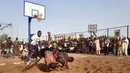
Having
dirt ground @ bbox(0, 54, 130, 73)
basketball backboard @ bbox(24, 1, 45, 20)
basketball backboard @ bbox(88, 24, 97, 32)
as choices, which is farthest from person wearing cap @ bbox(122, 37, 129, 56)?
basketball backboard @ bbox(88, 24, 97, 32)

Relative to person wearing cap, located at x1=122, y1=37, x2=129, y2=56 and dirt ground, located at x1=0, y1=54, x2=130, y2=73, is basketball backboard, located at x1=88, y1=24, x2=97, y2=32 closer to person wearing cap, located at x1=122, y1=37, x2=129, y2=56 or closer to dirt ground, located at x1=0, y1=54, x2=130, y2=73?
person wearing cap, located at x1=122, y1=37, x2=129, y2=56

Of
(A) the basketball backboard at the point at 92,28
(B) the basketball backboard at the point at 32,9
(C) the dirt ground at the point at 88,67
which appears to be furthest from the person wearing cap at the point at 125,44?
(A) the basketball backboard at the point at 92,28

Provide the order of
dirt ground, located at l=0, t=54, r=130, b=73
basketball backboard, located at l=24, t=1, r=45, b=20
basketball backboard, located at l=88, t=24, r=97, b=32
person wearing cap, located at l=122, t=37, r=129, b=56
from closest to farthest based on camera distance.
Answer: dirt ground, located at l=0, t=54, r=130, b=73
person wearing cap, located at l=122, t=37, r=129, b=56
basketball backboard, located at l=24, t=1, r=45, b=20
basketball backboard, located at l=88, t=24, r=97, b=32

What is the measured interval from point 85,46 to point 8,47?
6942 millimetres

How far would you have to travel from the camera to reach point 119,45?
750 inches

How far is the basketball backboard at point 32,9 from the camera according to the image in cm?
1931

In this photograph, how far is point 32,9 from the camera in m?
19.8

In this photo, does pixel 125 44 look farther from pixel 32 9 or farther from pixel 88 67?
pixel 32 9

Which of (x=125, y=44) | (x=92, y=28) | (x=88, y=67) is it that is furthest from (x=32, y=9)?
(x=92, y=28)

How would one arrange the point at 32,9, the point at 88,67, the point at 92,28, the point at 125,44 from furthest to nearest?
the point at 92,28 < the point at 32,9 < the point at 125,44 < the point at 88,67

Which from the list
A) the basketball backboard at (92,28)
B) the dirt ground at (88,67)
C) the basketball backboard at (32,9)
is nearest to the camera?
the dirt ground at (88,67)

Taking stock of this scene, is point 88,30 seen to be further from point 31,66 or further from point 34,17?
point 31,66

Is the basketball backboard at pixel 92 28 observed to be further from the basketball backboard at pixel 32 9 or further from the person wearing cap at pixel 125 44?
the person wearing cap at pixel 125 44

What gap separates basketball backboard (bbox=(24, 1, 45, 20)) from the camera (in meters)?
19.3
